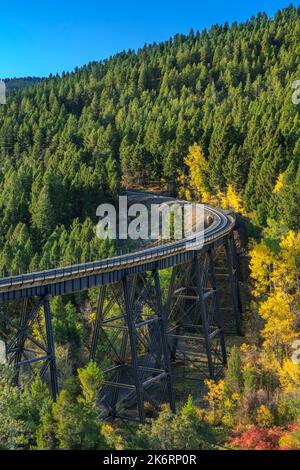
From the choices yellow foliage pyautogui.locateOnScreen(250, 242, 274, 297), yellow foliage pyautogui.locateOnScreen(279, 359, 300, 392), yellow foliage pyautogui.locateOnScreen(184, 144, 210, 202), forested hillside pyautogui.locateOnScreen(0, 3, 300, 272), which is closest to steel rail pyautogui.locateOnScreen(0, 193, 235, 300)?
yellow foliage pyautogui.locateOnScreen(250, 242, 274, 297)

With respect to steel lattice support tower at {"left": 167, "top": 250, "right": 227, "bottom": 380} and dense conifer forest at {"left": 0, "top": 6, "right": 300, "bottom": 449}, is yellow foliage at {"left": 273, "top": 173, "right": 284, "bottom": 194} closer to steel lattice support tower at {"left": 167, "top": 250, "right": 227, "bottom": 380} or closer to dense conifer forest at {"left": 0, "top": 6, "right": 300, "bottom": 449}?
dense conifer forest at {"left": 0, "top": 6, "right": 300, "bottom": 449}

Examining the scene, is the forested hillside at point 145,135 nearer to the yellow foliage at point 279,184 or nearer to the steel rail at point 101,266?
the yellow foliage at point 279,184

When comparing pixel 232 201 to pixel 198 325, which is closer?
pixel 198 325

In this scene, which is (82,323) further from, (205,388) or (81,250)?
(205,388)

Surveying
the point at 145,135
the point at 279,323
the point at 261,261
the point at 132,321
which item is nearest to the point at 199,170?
the point at 145,135

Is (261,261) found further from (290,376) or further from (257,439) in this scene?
(257,439)

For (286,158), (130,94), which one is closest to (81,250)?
(286,158)
